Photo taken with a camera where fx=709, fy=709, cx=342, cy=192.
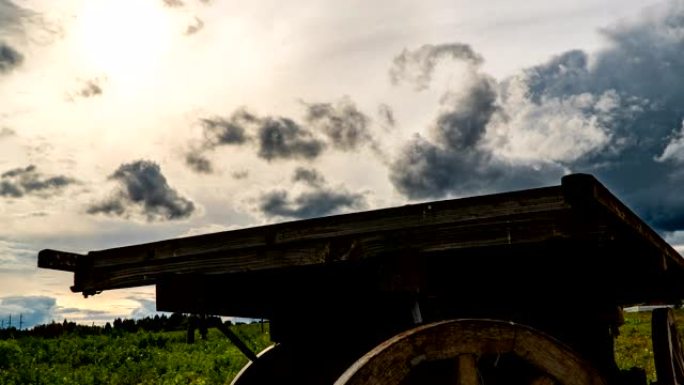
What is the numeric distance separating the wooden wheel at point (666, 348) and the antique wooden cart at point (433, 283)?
15 mm

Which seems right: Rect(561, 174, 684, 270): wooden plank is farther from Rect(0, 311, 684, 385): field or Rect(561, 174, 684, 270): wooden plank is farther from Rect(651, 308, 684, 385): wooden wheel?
Rect(0, 311, 684, 385): field

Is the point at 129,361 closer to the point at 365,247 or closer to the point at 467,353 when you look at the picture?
the point at 365,247

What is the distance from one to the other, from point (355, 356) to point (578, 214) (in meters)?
2.32

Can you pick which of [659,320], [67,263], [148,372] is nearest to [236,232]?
[67,263]

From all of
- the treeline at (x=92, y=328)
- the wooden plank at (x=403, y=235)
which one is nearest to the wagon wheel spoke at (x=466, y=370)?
the wooden plank at (x=403, y=235)

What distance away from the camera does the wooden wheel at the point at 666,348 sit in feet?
17.4

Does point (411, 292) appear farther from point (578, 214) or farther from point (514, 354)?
point (578, 214)

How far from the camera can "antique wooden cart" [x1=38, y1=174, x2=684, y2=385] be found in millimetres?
Result: 2914

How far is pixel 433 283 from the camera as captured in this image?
3.91 metres

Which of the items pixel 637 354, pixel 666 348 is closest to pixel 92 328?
pixel 637 354

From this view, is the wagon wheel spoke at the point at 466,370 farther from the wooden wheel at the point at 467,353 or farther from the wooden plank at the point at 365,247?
the wooden plank at the point at 365,247

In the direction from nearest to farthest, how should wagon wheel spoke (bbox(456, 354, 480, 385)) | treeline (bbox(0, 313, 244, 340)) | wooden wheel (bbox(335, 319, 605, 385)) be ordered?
wooden wheel (bbox(335, 319, 605, 385)) → wagon wheel spoke (bbox(456, 354, 480, 385)) → treeline (bbox(0, 313, 244, 340))

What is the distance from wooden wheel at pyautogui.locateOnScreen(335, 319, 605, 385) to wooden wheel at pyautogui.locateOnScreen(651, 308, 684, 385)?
8.46 ft

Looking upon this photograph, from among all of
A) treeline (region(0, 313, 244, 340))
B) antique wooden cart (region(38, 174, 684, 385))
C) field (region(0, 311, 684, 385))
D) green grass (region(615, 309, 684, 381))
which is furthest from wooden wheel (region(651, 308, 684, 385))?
treeline (region(0, 313, 244, 340))
